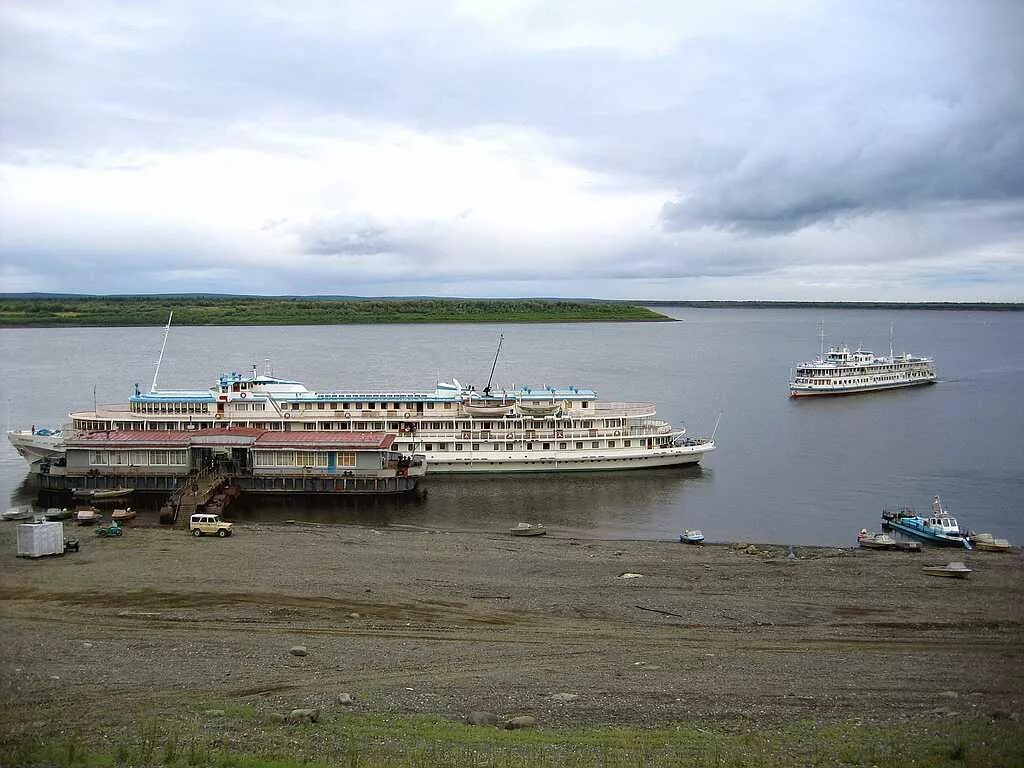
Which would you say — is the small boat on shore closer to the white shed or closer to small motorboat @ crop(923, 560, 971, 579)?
the white shed

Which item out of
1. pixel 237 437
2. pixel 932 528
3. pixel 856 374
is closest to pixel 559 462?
pixel 237 437

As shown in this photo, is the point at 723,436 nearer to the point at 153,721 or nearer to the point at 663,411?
the point at 663,411

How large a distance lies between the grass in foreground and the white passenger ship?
82248 millimetres

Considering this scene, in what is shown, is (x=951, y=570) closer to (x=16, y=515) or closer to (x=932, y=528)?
(x=932, y=528)

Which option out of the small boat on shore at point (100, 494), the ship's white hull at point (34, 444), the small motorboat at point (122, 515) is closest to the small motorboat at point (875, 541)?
the small motorboat at point (122, 515)

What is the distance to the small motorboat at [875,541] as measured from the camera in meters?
37.6

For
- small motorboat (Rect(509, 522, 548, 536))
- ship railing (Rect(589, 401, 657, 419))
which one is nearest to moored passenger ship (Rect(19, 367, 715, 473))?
ship railing (Rect(589, 401, 657, 419))

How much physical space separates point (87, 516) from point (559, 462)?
25486 mm

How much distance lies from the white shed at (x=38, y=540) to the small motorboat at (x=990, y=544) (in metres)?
34.5

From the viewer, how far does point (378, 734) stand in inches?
674

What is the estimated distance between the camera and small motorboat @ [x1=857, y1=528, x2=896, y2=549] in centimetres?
3762

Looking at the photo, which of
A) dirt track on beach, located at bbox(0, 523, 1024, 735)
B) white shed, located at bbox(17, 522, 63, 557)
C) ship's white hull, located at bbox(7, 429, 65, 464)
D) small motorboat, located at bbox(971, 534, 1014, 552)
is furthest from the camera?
ship's white hull, located at bbox(7, 429, 65, 464)

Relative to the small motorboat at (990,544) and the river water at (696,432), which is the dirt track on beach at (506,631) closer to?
the small motorboat at (990,544)

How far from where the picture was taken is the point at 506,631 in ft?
82.6
